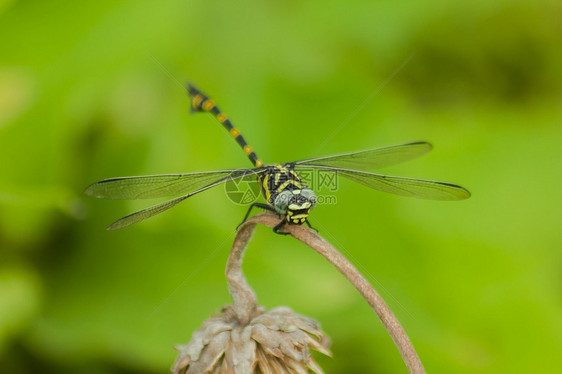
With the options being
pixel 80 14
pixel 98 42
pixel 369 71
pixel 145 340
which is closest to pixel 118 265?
pixel 145 340

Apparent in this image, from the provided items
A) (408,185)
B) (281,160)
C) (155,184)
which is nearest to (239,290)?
(155,184)

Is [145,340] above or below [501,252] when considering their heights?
below

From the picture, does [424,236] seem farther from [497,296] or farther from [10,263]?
[10,263]

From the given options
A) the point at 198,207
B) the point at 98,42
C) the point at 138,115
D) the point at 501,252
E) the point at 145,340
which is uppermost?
the point at 98,42

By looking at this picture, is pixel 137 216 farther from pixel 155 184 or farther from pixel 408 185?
pixel 408 185

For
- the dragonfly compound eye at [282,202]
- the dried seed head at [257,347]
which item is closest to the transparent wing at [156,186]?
the dragonfly compound eye at [282,202]

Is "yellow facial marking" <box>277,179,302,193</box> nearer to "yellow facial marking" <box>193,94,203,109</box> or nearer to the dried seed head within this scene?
the dried seed head
